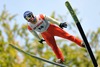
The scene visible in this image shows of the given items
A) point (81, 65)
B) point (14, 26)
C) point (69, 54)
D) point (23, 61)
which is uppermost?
point (14, 26)

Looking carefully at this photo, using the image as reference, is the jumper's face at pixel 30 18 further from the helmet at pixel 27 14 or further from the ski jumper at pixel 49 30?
the ski jumper at pixel 49 30

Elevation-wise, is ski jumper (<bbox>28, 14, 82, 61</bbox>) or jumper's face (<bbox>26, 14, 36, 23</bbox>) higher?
jumper's face (<bbox>26, 14, 36, 23</bbox>)

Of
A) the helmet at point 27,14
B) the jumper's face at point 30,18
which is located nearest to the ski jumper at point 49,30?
the jumper's face at point 30,18

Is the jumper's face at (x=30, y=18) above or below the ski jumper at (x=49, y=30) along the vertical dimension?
above

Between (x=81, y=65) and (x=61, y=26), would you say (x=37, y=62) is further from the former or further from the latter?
(x=61, y=26)

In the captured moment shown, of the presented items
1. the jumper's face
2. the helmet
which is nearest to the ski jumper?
the jumper's face

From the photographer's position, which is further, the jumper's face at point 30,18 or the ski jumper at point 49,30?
the ski jumper at point 49,30

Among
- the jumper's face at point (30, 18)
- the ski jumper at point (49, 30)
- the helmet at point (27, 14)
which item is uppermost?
the helmet at point (27, 14)

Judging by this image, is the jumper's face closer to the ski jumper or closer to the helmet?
the helmet

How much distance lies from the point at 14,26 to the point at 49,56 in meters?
2.66

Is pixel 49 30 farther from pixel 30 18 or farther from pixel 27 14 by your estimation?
pixel 27 14

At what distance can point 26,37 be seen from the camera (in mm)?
18531

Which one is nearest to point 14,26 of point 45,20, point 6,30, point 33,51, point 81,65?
point 6,30

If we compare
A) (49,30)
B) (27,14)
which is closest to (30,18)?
(27,14)
